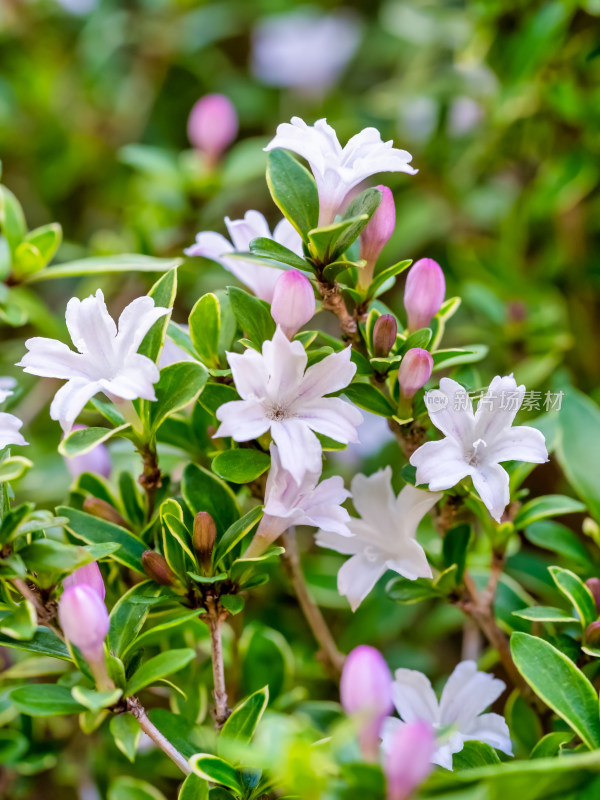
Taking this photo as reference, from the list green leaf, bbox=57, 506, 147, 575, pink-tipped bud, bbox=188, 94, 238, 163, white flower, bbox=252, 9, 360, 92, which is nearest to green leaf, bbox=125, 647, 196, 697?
green leaf, bbox=57, 506, 147, 575

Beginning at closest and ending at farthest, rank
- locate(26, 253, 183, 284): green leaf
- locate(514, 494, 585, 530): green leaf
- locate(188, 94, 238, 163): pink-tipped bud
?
locate(514, 494, 585, 530): green leaf < locate(26, 253, 183, 284): green leaf < locate(188, 94, 238, 163): pink-tipped bud

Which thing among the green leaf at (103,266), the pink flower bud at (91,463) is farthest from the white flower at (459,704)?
the green leaf at (103,266)

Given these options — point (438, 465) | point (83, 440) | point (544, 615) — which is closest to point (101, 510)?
point (83, 440)

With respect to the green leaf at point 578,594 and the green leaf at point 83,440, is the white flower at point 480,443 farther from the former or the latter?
the green leaf at point 83,440

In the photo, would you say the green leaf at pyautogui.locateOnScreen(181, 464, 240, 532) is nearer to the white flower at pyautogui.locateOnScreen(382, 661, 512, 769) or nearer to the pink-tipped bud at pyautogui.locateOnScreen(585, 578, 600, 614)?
the white flower at pyautogui.locateOnScreen(382, 661, 512, 769)

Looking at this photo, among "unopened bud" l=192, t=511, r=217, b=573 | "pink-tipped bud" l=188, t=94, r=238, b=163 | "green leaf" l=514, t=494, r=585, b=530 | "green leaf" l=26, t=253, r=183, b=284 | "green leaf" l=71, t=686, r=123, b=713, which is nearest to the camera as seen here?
"green leaf" l=71, t=686, r=123, b=713

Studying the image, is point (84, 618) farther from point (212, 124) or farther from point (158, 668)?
point (212, 124)
